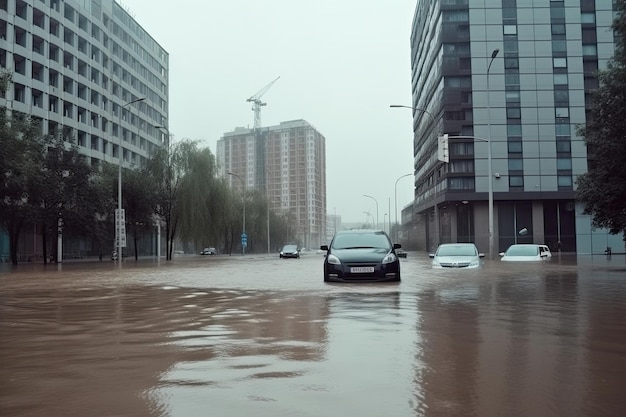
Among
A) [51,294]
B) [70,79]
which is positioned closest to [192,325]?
[51,294]

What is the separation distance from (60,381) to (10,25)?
55314 mm

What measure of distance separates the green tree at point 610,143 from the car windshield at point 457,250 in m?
4.87

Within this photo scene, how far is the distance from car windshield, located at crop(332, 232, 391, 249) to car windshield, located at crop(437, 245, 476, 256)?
6.48 metres

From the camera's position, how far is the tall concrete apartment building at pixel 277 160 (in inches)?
4764

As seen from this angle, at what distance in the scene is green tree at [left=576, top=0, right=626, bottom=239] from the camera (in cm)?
2022

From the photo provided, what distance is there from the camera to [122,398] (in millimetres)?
4137

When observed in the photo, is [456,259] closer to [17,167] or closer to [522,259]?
[522,259]

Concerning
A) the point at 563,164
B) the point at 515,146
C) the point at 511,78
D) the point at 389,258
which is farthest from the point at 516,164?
the point at 389,258

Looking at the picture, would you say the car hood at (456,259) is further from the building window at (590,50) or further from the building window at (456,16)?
the building window at (590,50)

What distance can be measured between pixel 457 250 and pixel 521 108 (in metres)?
40.7

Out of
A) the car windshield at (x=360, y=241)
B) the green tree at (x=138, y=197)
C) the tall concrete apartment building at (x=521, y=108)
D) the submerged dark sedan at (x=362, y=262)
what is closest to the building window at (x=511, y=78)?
the tall concrete apartment building at (x=521, y=108)

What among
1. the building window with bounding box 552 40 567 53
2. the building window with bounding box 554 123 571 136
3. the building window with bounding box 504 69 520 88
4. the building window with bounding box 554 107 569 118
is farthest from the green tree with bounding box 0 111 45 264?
the building window with bounding box 552 40 567 53

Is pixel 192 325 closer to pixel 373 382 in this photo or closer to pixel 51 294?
pixel 373 382

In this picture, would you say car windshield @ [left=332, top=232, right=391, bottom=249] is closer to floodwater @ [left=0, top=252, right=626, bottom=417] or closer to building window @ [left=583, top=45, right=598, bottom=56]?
floodwater @ [left=0, top=252, right=626, bottom=417]
